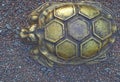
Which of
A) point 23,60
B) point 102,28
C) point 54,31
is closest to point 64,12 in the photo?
→ point 54,31

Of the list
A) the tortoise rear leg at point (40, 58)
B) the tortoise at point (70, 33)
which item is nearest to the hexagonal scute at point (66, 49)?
the tortoise at point (70, 33)

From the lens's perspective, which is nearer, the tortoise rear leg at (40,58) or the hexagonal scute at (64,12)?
the hexagonal scute at (64,12)

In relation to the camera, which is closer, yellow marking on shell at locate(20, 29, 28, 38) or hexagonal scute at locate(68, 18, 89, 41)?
hexagonal scute at locate(68, 18, 89, 41)

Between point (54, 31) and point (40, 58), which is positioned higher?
point (54, 31)

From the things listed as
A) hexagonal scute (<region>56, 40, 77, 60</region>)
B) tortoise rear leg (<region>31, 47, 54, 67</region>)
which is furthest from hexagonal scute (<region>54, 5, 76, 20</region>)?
tortoise rear leg (<region>31, 47, 54, 67</region>)

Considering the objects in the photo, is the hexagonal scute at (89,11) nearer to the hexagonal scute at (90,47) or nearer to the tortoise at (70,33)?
the tortoise at (70,33)

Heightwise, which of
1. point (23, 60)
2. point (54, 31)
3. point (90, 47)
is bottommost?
point (23, 60)

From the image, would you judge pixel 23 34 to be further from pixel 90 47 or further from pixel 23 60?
pixel 90 47

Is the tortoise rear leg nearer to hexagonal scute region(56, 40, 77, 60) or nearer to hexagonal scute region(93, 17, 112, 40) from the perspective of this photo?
hexagonal scute region(56, 40, 77, 60)
